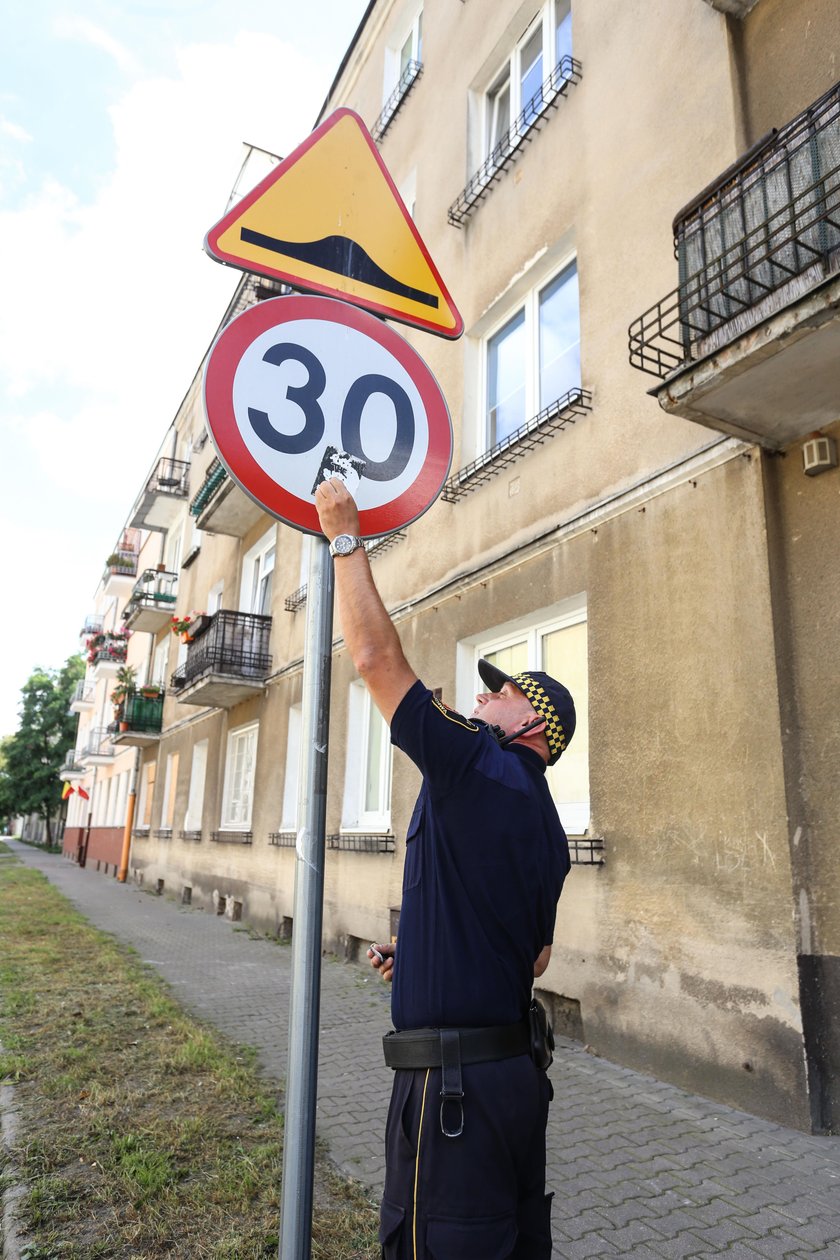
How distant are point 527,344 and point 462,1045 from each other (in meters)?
7.33

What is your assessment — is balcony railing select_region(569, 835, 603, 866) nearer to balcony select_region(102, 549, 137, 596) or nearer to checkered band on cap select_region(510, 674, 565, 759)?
checkered band on cap select_region(510, 674, 565, 759)

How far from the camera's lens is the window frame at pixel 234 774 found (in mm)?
13914

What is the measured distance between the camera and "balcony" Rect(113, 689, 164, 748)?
21469 mm

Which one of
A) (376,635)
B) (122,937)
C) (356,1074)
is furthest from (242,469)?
(122,937)

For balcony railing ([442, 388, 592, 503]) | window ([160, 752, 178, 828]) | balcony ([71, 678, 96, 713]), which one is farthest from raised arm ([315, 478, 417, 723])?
balcony ([71, 678, 96, 713])

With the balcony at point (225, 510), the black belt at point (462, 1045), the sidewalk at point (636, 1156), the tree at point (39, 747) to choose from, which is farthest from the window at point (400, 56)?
the tree at point (39, 747)

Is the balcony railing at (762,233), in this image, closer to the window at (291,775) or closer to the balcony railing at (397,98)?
the balcony railing at (397,98)

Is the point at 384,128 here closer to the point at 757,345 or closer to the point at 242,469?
the point at 757,345

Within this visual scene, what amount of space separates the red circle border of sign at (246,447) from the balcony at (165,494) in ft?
70.9

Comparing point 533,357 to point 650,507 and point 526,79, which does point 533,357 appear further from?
point 526,79

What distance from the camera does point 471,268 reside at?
9.08m

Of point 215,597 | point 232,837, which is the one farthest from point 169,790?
point 232,837

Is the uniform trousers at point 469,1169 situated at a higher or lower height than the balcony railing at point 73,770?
lower

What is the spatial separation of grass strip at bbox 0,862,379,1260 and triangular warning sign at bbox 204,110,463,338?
324cm
